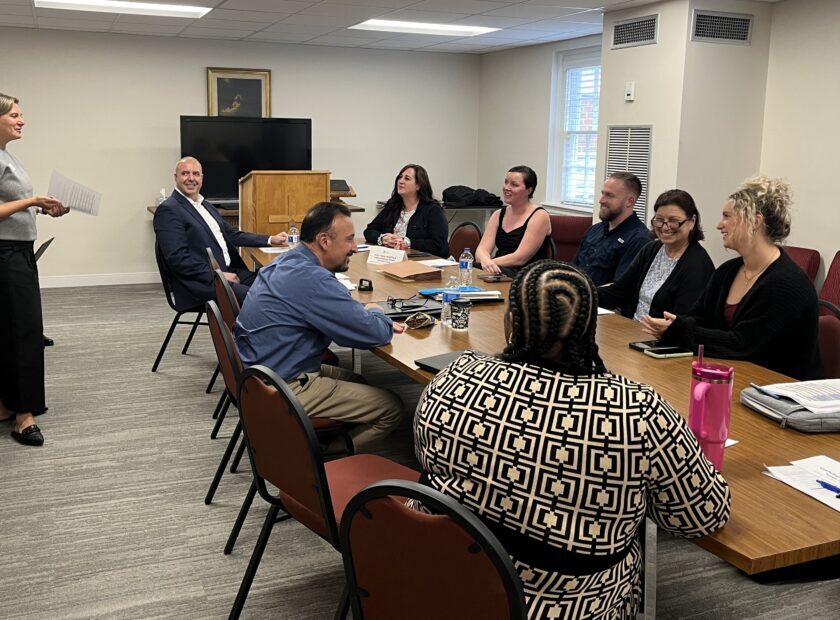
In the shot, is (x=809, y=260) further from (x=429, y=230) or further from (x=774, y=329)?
(x=774, y=329)

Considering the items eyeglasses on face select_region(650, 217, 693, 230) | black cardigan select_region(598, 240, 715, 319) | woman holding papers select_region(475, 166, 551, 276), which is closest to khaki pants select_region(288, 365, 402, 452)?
black cardigan select_region(598, 240, 715, 319)

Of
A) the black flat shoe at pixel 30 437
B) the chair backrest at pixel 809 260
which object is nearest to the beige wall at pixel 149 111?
the black flat shoe at pixel 30 437

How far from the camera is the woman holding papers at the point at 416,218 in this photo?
5.53 meters

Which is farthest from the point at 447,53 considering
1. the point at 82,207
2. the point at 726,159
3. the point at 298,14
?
the point at 82,207

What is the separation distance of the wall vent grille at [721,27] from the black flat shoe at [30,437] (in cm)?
468

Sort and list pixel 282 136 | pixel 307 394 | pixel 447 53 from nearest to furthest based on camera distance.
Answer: pixel 307 394
pixel 282 136
pixel 447 53

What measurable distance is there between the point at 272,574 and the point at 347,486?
0.70m

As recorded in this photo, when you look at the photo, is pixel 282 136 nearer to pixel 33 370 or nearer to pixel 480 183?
pixel 480 183

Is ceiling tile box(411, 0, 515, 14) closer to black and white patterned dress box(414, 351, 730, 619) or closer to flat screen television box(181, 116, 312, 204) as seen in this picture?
flat screen television box(181, 116, 312, 204)

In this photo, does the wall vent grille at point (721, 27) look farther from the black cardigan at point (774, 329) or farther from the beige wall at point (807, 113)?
the black cardigan at point (774, 329)

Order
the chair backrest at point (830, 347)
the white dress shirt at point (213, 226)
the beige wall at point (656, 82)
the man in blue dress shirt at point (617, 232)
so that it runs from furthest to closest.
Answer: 1. the beige wall at point (656, 82)
2. the white dress shirt at point (213, 226)
3. the man in blue dress shirt at point (617, 232)
4. the chair backrest at point (830, 347)

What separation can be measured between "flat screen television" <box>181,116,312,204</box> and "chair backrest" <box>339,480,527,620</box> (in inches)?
271

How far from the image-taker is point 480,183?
945 centimetres

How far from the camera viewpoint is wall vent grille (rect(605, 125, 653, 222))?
19.8 feet
